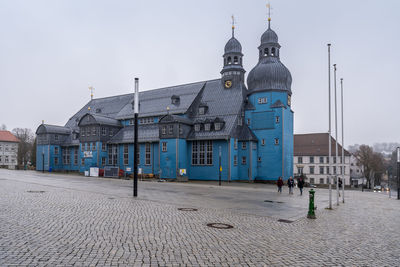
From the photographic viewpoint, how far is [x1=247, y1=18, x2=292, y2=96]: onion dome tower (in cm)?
4534

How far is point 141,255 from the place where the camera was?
7.43 m

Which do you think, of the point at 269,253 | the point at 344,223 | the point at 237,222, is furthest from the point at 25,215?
the point at 344,223

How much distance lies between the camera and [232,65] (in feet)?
165

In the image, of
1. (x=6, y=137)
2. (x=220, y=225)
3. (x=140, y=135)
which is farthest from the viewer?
(x=6, y=137)

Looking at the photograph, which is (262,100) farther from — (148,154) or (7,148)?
(7,148)

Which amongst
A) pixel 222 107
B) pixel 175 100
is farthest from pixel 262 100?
pixel 175 100

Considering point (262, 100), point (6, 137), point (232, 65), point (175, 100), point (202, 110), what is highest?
point (232, 65)

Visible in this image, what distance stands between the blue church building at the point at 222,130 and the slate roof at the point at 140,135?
0.19 metres

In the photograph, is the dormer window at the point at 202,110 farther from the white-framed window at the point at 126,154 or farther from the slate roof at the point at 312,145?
the slate roof at the point at 312,145

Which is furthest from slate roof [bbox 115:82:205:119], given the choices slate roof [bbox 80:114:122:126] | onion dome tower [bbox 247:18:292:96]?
onion dome tower [bbox 247:18:292:96]

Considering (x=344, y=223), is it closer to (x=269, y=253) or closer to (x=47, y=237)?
(x=269, y=253)

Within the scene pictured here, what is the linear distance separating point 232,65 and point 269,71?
22.5 ft

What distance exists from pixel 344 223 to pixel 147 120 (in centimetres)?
4287

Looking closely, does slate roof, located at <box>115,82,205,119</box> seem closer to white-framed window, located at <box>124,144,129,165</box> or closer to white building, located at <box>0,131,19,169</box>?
white-framed window, located at <box>124,144,129,165</box>
